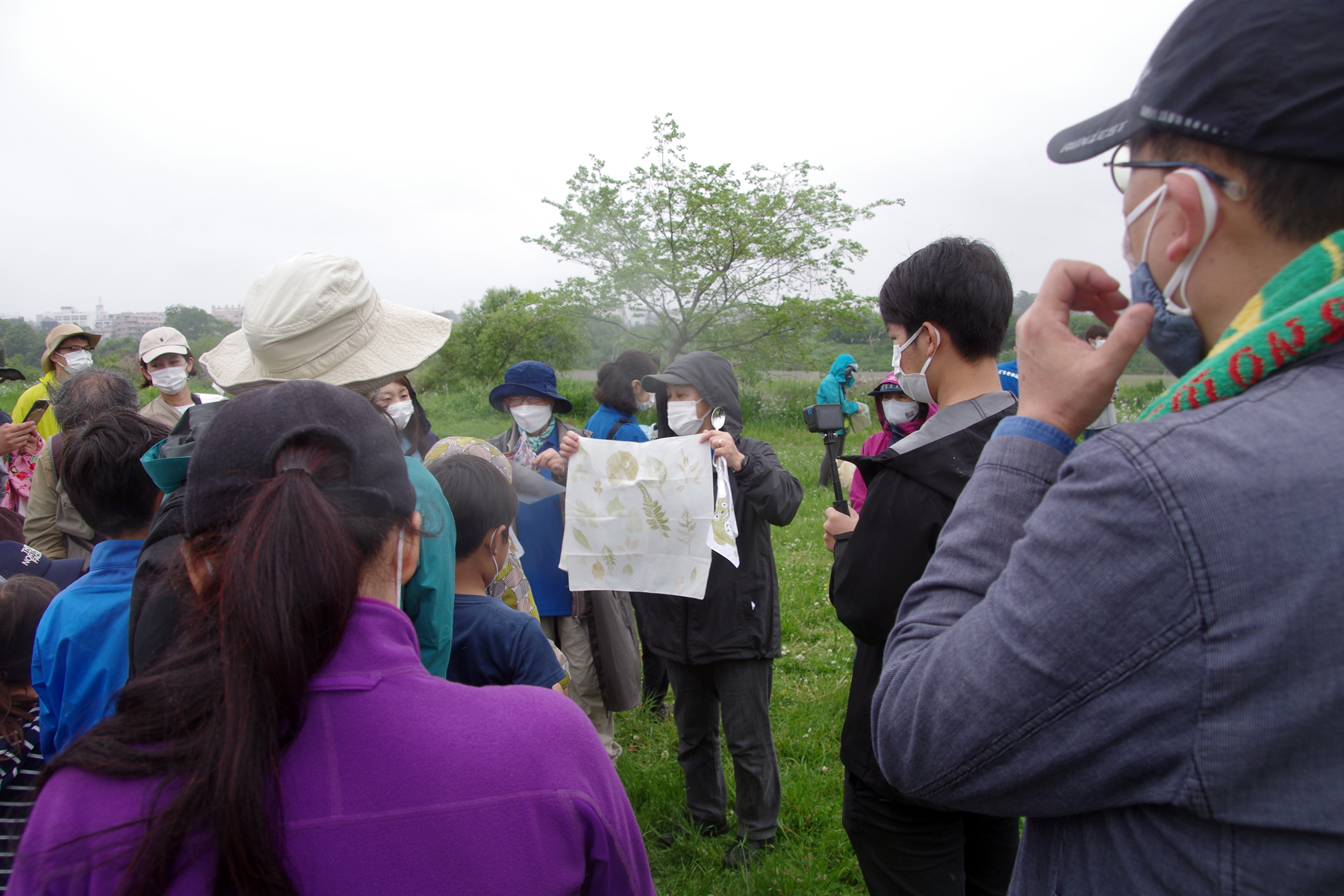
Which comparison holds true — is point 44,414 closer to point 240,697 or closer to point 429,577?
point 429,577

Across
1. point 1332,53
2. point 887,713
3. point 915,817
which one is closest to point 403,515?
point 887,713

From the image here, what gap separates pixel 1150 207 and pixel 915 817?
5.41ft

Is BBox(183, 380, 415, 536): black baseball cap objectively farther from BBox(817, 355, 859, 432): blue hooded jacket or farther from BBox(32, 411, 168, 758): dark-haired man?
BBox(817, 355, 859, 432): blue hooded jacket

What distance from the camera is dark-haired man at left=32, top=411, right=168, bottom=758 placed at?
1.80 m

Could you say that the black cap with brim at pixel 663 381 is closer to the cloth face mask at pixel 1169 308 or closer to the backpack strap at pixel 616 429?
the backpack strap at pixel 616 429

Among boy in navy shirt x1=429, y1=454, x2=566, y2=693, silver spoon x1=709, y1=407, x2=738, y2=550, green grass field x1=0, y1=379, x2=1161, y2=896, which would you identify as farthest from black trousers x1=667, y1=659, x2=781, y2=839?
boy in navy shirt x1=429, y1=454, x2=566, y2=693

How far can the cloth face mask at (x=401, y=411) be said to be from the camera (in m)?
3.46

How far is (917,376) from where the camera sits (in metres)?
2.13

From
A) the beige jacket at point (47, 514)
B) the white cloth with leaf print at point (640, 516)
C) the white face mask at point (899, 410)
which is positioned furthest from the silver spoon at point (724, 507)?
the beige jacket at point (47, 514)

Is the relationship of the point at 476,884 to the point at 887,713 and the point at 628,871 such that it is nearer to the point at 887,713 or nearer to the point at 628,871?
the point at 628,871

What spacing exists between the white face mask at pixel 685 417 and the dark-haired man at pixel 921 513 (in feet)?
4.88

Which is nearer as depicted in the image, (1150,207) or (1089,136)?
(1150,207)

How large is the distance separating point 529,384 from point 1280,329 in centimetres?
383

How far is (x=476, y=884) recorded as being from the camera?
95 centimetres
